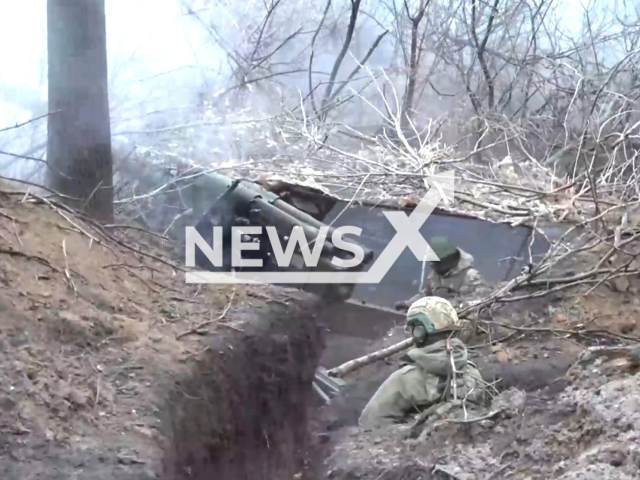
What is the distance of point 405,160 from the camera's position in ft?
22.4

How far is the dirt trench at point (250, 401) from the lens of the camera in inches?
150

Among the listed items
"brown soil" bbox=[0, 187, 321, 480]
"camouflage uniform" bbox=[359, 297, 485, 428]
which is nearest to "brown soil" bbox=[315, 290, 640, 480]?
"camouflage uniform" bbox=[359, 297, 485, 428]

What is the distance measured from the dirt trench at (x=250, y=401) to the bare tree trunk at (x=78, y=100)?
1.74 meters

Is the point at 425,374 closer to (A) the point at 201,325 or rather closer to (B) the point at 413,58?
(A) the point at 201,325

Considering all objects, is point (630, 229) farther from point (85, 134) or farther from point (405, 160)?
point (85, 134)

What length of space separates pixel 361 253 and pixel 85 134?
252 cm

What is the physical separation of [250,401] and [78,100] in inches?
107

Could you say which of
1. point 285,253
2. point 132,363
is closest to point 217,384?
point 132,363

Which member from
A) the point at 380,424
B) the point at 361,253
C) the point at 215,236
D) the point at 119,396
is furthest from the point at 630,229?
the point at 119,396

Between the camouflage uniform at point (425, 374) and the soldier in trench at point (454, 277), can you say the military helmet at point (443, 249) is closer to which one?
the soldier in trench at point (454, 277)

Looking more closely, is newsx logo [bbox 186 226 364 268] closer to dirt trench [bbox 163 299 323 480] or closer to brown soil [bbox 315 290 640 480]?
dirt trench [bbox 163 299 323 480]

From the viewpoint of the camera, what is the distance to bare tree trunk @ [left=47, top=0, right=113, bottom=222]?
5.09m

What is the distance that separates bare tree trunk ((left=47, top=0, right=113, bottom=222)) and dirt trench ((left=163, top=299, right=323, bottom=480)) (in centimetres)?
174

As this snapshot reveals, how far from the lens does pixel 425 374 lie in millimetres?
4121
